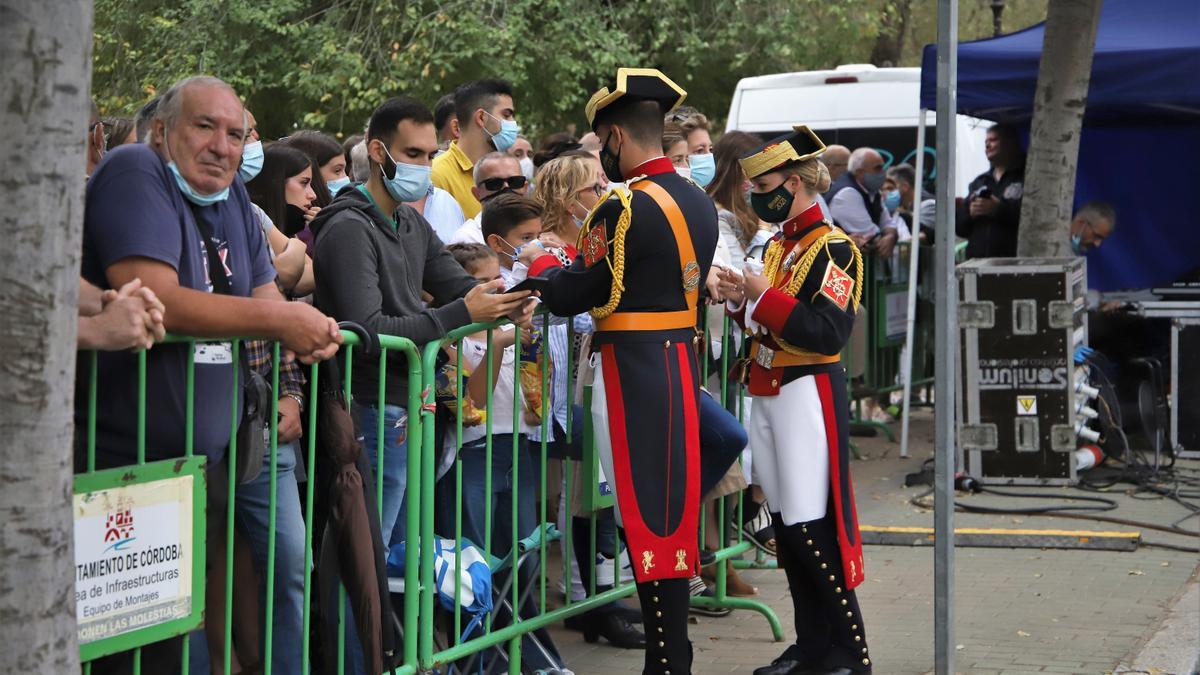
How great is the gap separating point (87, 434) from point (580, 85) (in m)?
18.5

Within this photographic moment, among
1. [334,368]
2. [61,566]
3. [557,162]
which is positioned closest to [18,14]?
[61,566]

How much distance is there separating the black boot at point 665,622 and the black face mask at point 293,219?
1858mm

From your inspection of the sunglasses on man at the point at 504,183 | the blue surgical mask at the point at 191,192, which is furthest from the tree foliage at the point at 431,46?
the blue surgical mask at the point at 191,192

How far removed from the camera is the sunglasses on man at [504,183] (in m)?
6.84

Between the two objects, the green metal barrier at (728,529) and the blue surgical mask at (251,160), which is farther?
the green metal barrier at (728,529)

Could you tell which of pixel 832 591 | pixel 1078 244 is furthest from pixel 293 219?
pixel 1078 244

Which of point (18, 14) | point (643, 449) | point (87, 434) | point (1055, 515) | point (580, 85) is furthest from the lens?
point (580, 85)

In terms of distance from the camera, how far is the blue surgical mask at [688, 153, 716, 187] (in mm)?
7441

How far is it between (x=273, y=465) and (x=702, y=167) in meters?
3.60

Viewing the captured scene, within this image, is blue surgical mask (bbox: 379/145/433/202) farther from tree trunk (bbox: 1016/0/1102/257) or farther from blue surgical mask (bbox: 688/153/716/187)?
tree trunk (bbox: 1016/0/1102/257)

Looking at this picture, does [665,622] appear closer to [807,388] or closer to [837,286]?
[807,388]

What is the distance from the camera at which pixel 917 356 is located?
12727 mm

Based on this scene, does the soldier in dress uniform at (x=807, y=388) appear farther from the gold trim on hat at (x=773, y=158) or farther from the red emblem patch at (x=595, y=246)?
the red emblem patch at (x=595, y=246)

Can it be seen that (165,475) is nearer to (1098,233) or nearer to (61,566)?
(61,566)
